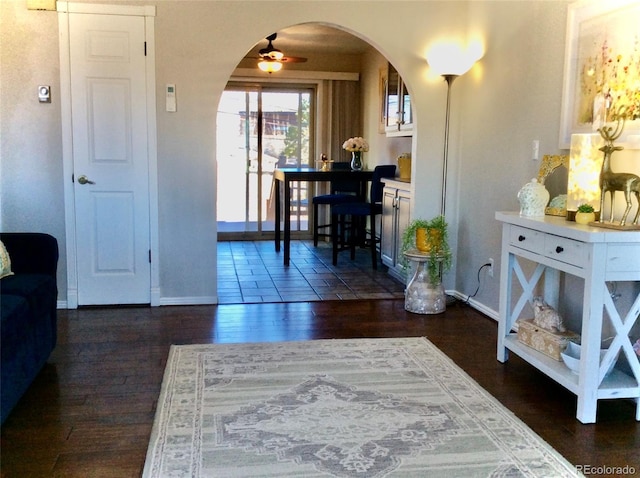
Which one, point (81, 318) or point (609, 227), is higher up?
point (609, 227)

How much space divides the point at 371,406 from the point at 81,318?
2.34 meters

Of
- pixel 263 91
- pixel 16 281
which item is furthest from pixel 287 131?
pixel 16 281

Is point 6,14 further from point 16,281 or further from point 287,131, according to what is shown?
point 287,131

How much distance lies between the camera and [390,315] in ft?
14.5

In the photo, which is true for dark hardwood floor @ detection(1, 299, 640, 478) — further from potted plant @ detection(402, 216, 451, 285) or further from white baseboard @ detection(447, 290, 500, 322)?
potted plant @ detection(402, 216, 451, 285)

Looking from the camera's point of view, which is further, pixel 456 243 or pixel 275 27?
pixel 456 243

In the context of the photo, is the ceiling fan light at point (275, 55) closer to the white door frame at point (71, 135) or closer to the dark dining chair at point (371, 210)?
the dark dining chair at point (371, 210)

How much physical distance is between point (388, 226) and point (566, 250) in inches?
126

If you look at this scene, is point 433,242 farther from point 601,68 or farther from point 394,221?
point 601,68

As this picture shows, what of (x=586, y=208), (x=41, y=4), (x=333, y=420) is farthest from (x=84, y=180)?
(x=586, y=208)

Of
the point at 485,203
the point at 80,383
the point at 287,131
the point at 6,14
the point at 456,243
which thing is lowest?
the point at 80,383

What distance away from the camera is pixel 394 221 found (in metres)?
5.69

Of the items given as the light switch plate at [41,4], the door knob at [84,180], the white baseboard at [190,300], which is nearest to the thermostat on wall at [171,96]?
the door knob at [84,180]

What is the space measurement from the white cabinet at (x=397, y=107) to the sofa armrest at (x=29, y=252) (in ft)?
11.2
